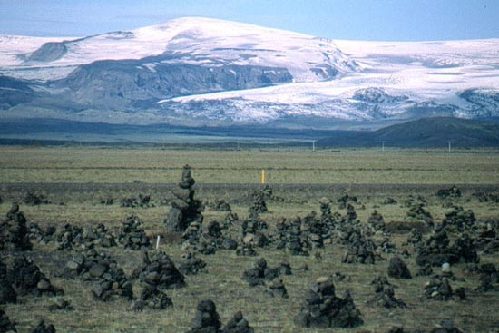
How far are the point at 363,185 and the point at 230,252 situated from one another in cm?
3305

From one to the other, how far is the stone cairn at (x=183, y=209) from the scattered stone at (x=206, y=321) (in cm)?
1543

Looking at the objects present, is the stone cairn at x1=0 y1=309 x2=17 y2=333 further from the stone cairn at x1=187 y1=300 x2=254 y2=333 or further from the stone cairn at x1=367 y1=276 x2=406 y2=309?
the stone cairn at x1=367 y1=276 x2=406 y2=309

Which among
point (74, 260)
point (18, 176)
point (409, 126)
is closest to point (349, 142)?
point (409, 126)

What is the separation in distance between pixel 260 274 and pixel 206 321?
6057 mm

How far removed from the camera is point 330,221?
33.1 meters

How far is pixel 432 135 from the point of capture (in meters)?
170

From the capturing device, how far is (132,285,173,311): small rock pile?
18.2 m

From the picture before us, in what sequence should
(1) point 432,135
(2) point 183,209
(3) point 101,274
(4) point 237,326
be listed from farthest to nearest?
(1) point 432,135
(2) point 183,209
(3) point 101,274
(4) point 237,326

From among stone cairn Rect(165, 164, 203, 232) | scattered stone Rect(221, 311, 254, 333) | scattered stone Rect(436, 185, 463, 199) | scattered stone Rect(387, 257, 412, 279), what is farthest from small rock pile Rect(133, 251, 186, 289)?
scattered stone Rect(436, 185, 463, 199)

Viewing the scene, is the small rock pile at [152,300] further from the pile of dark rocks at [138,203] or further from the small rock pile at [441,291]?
the pile of dark rocks at [138,203]

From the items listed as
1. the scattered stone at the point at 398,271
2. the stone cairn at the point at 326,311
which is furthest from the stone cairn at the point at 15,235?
the stone cairn at the point at 326,311

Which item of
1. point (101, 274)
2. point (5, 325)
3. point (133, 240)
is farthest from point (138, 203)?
point (5, 325)

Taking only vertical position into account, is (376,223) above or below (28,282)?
below

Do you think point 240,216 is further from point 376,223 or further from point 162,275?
point 162,275
